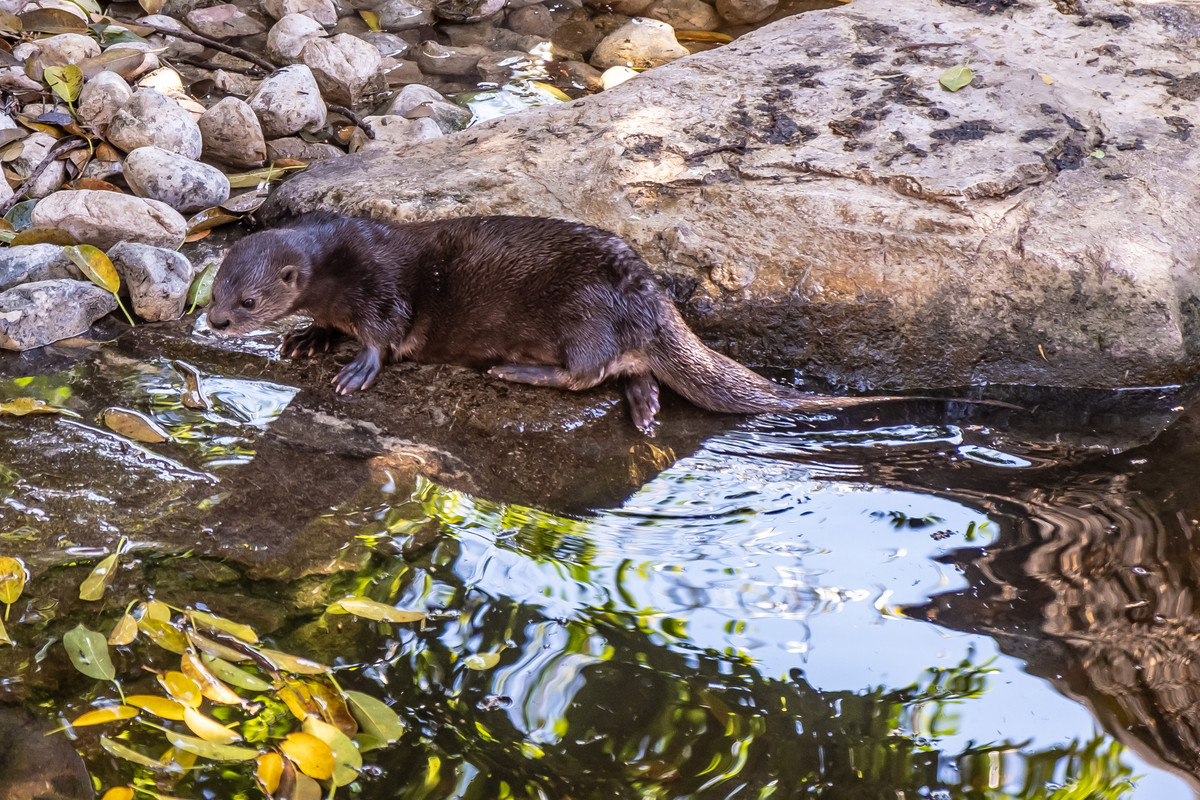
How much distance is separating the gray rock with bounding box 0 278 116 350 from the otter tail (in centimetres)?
159

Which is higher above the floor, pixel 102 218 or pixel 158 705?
pixel 102 218

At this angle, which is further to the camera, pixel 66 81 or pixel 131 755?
pixel 66 81

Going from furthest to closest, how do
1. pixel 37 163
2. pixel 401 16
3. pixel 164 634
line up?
pixel 401 16 < pixel 37 163 < pixel 164 634

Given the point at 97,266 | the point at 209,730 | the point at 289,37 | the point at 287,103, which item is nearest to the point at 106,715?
the point at 209,730

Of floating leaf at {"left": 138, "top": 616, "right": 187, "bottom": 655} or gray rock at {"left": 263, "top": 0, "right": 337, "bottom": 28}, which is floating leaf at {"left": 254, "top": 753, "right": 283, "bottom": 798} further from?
gray rock at {"left": 263, "top": 0, "right": 337, "bottom": 28}

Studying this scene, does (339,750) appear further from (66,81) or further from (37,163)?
(66,81)

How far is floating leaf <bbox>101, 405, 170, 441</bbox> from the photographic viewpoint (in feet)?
7.41

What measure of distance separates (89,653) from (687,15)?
16.4 ft

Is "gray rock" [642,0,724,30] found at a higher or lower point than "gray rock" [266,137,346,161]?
higher

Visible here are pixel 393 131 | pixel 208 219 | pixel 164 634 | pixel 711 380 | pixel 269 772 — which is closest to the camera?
pixel 269 772

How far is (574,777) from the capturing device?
1539 millimetres

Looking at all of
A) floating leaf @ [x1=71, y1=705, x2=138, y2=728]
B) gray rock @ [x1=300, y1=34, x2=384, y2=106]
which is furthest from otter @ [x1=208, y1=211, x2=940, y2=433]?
gray rock @ [x1=300, y1=34, x2=384, y2=106]

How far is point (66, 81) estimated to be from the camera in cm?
363

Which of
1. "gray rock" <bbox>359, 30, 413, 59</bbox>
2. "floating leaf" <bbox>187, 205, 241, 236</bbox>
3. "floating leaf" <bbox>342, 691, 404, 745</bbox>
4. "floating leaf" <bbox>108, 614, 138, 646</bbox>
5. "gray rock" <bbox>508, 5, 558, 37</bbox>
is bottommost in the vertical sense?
"floating leaf" <bbox>342, 691, 404, 745</bbox>
